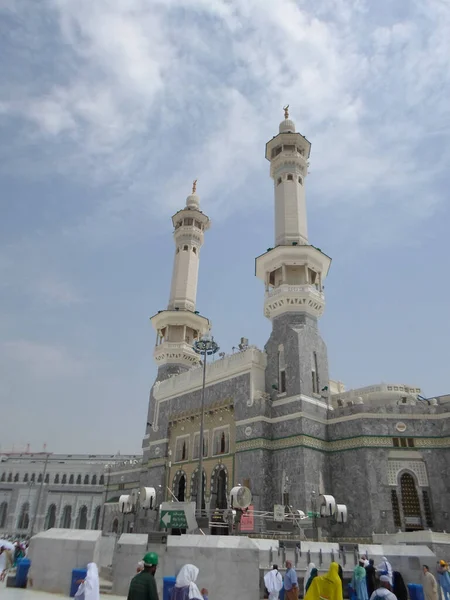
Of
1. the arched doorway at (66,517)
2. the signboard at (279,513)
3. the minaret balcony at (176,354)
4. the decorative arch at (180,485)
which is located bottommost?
the signboard at (279,513)

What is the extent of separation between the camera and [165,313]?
39.3 metres

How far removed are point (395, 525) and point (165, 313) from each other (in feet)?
75.7

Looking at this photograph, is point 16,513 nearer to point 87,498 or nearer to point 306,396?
point 87,498

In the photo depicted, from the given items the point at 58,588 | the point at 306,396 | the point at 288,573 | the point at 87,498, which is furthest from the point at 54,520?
the point at 288,573

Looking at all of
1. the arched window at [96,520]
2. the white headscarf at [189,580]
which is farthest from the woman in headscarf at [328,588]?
the arched window at [96,520]

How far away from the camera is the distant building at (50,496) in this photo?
51969 mm

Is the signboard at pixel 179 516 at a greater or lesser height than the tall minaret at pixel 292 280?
lesser

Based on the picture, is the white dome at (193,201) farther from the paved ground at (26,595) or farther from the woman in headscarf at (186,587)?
the woman in headscarf at (186,587)

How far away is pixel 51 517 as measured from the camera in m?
52.7

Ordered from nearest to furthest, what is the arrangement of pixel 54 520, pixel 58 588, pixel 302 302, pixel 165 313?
1. pixel 58 588
2. pixel 302 302
3. pixel 165 313
4. pixel 54 520

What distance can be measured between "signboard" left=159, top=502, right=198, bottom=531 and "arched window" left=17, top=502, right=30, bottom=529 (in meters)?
43.4

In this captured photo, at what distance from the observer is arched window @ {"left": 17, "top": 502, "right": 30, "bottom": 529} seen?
2056 inches

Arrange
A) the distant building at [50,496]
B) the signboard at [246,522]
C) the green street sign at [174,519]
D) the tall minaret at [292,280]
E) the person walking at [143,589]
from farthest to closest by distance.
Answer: the distant building at [50,496] < the tall minaret at [292,280] < the signboard at [246,522] < the green street sign at [174,519] < the person walking at [143,589]

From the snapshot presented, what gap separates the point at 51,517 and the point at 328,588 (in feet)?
178
